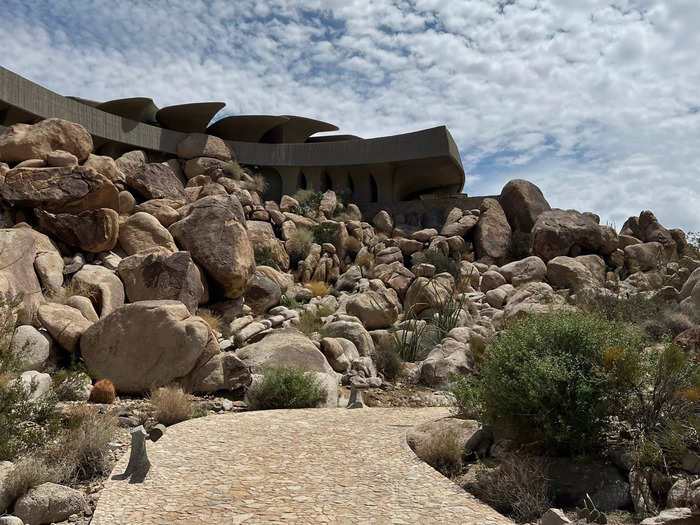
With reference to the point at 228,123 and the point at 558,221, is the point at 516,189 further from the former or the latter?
the point at 228,123

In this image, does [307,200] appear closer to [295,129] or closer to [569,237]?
[295,129]

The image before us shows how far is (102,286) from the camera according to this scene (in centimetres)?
1430

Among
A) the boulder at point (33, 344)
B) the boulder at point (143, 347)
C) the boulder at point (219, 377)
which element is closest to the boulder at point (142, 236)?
the boulder at point (143, 347)

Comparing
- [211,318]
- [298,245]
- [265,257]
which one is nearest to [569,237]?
[298,245]

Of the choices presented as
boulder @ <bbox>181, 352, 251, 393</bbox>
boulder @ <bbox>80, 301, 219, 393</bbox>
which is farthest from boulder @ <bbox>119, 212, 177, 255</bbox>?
boulder @ <bbox>181, 352, 251, 393</bbox>

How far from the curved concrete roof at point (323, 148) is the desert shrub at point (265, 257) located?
37.3ft

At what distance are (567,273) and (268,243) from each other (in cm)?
1289

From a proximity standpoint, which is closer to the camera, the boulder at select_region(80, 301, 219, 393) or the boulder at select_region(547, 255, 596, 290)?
the boulder at select_region(80, 301, 219, 393)

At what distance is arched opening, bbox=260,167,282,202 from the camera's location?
38.4 m

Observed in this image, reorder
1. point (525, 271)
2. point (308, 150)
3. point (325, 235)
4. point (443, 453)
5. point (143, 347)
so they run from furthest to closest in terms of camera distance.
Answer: point (308, 150), point (325, 235), point (525, 271), point (143, 347), point (443, 453)

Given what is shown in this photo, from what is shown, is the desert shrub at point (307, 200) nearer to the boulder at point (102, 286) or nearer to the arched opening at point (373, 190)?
the arched opening at point (373, 190)

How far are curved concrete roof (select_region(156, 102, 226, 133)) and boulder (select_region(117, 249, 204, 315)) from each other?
22.2 m

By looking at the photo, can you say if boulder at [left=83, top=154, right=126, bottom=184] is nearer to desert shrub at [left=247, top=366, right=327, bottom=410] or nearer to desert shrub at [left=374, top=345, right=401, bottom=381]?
desert shrub at [left=374, top=345, right=401, bottom=381]

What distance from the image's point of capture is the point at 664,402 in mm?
6371
